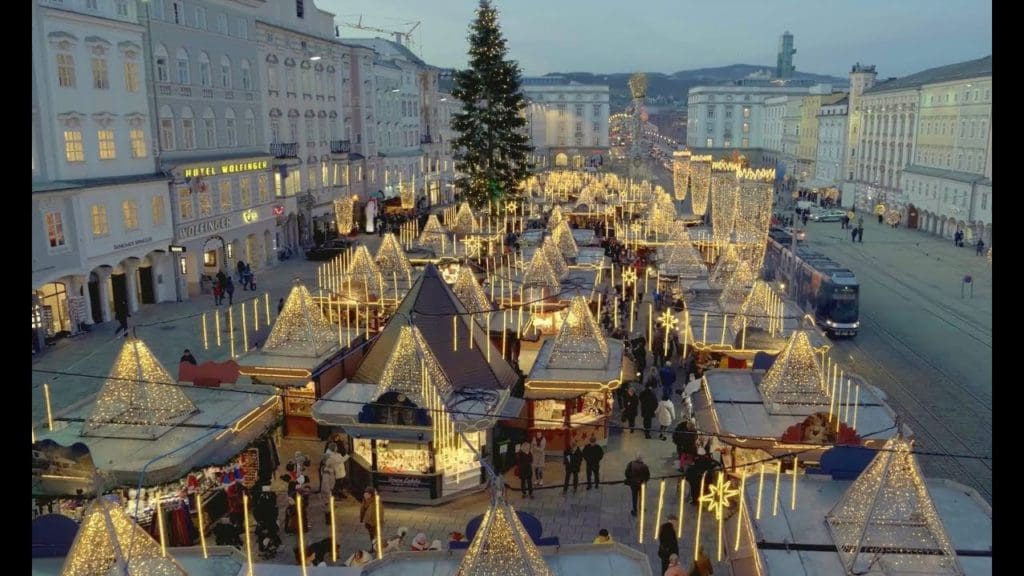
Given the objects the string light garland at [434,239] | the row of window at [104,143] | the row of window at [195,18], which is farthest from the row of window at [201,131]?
the string light garland at [434,239]

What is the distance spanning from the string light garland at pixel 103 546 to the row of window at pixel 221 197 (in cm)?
2518

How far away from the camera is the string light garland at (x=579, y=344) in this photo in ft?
53.9

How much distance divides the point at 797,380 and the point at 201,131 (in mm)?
27329

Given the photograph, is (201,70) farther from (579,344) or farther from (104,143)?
(579,344)

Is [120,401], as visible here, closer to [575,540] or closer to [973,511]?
[575,540]

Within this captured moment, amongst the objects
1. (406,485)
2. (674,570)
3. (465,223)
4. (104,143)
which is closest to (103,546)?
(674,570)

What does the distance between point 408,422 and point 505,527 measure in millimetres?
6038

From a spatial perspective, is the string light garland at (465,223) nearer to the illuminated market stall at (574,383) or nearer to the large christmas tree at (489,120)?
the large christmas tree at (489,120)

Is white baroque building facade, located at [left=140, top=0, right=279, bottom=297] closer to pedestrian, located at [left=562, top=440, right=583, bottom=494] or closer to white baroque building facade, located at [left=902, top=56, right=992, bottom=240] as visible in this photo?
pedestrian, located at [left=562, top=440, right=583, bottom=494]

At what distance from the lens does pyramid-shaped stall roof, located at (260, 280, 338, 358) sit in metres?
16.6

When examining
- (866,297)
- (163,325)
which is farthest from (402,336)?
(866,297)

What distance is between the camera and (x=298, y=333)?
16828 millimetres

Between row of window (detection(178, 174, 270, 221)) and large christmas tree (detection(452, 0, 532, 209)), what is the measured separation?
10.2m

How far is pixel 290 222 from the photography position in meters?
42.1
